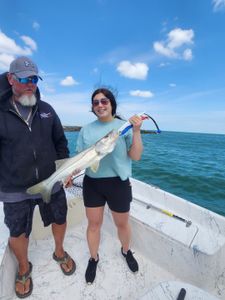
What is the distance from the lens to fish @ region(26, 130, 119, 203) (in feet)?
7.39

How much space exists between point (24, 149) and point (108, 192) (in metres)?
1.07

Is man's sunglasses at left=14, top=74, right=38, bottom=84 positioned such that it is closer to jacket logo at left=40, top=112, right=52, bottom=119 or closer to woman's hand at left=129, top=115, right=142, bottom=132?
jacket logo at left=40, top=112, right=52, bottom=119

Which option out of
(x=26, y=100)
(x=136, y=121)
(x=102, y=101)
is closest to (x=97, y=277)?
(x=136, y=121)

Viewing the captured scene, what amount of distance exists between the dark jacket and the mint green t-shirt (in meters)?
0.42

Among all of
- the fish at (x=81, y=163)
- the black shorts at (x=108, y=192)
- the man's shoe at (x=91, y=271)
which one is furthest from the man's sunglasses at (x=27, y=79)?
the man's shoe at (x=91, y=271)

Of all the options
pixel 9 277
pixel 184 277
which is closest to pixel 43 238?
pixel 9 277

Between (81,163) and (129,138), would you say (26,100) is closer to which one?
(81,163)

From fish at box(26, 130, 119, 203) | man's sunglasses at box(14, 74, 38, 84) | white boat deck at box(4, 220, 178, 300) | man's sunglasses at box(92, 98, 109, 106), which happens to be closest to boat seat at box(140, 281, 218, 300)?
white boat deck at box(4, 220, 178, 300)

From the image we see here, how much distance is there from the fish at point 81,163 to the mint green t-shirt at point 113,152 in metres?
0.28

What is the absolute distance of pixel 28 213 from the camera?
2.56 meters

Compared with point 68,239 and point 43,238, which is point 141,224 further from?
point 43,238

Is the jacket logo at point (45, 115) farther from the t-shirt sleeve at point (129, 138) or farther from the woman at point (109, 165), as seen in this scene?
the t-shirt sleeve at point (129, 138)

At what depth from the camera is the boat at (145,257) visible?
106 inches

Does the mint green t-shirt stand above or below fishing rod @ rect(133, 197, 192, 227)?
above
